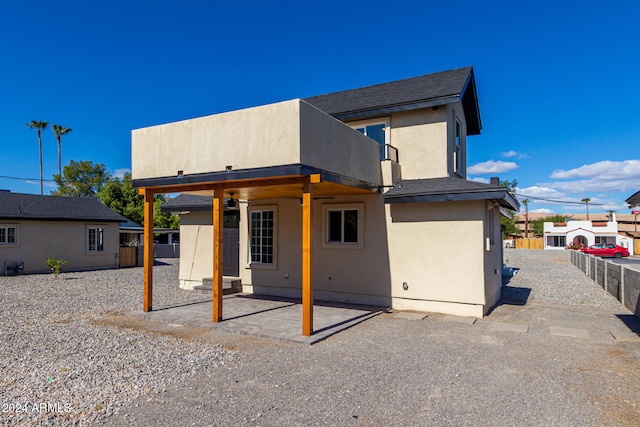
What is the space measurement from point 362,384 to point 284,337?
7.81 feet

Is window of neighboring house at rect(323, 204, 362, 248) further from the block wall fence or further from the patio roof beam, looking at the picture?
the block wall fence

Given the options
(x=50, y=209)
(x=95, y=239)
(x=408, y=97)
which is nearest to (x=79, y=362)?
(x=408, y=97)

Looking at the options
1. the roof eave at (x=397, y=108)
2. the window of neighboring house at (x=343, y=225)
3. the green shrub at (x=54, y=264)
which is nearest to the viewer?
the roof eave at (x=397, y=108)

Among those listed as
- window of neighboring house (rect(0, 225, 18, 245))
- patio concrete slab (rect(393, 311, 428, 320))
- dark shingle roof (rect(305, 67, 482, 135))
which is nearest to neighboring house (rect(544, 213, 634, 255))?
dark shingle roof (rect(305, 67, 482, 135))

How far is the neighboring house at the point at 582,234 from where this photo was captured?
46.9 meters

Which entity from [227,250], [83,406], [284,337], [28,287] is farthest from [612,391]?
[28,287]

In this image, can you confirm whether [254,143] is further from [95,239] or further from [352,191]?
[95,239]

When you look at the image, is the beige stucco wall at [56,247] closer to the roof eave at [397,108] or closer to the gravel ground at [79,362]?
the gravel ground at [79,362]

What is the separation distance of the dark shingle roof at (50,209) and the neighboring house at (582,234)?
50441 mm

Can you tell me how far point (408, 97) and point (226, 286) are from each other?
780 cm

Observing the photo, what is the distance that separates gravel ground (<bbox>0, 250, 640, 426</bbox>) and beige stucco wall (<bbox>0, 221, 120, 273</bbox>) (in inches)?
505

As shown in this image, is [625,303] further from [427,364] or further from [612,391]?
[427,364]

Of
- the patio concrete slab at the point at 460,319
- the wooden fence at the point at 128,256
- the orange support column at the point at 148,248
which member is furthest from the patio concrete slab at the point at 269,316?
the wooden fence at the point at 128,256

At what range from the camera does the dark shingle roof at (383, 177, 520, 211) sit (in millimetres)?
8383
